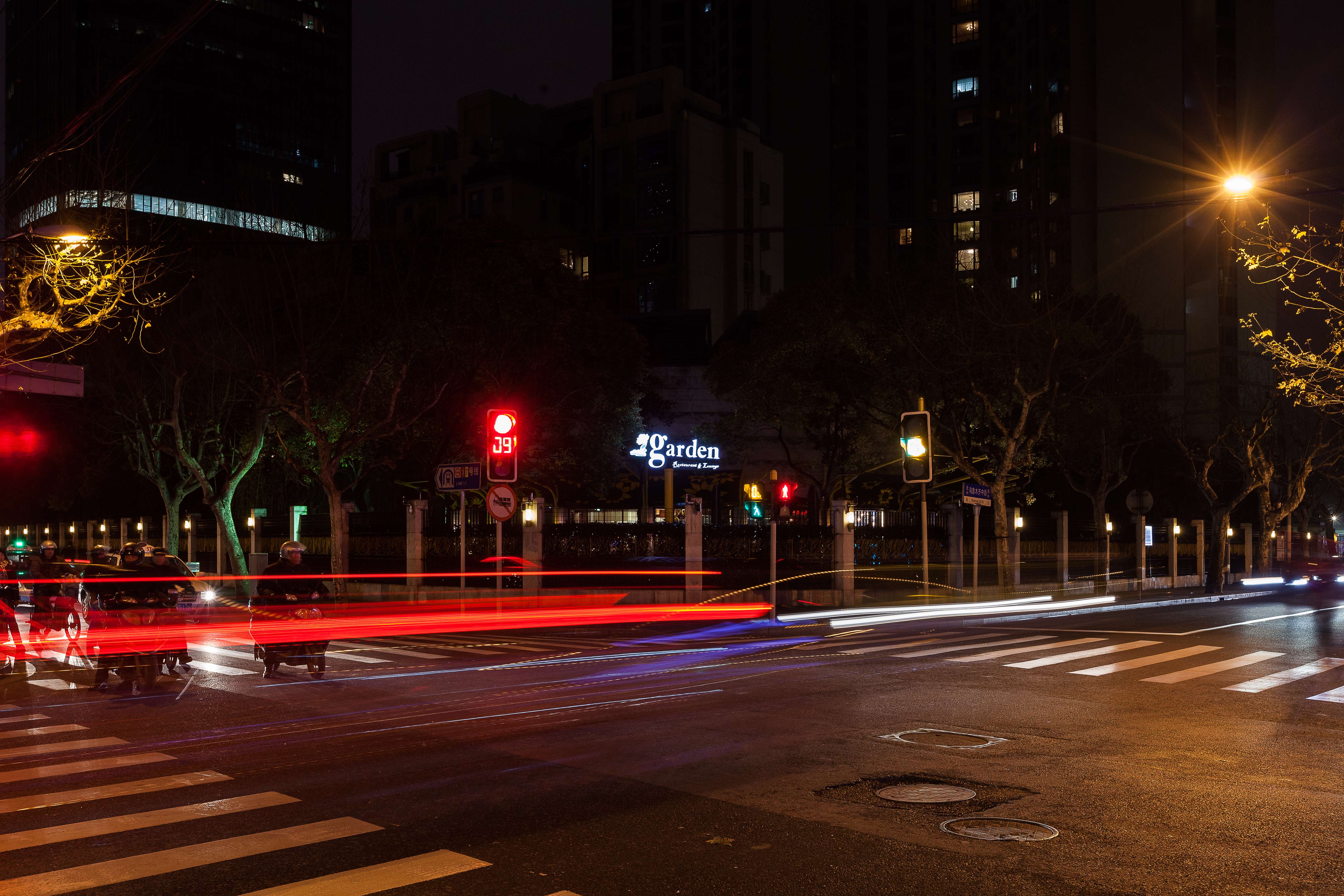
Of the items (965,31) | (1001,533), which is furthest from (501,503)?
(965,31)

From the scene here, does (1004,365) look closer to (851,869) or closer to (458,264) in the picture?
(458,264)

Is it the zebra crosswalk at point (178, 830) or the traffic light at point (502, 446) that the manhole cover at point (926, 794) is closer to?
the zebra crosswalk at point (178, 830)

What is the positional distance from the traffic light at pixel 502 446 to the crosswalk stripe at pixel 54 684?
755cm

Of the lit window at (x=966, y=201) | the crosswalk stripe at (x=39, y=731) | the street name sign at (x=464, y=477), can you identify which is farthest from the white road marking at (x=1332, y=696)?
the lit window at (x=966, y=201)

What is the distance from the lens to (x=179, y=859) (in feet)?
20.0

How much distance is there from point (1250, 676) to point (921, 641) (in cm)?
624

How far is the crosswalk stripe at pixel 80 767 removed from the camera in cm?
832

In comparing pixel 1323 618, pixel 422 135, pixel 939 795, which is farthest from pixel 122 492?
pixel 939 795

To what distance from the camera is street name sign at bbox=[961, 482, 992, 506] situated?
29266 millimetres

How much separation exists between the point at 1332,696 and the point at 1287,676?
1.91 m

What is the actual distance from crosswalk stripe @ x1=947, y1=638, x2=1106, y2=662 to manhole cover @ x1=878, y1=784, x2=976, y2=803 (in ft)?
27.4

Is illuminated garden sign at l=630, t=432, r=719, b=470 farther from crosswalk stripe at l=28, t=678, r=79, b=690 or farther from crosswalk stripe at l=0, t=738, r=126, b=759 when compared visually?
crosswalk stripe at l=0, t=738, r=126, b=759

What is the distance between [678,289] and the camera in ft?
254

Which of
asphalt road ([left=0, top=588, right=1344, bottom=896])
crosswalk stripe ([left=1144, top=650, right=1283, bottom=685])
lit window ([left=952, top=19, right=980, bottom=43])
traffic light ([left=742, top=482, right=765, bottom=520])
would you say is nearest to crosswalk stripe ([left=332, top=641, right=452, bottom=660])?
asphalt road ([left=0, top=588, right=1344, bottom=896])
